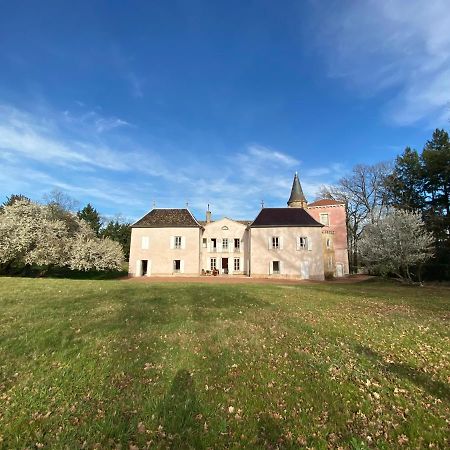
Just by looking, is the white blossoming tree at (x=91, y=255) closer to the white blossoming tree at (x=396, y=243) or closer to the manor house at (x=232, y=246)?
the manor house at (x=232, y=246)

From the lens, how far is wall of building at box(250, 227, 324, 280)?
31.1 metres

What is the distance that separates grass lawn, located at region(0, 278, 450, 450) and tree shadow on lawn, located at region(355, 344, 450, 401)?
0.02 meters

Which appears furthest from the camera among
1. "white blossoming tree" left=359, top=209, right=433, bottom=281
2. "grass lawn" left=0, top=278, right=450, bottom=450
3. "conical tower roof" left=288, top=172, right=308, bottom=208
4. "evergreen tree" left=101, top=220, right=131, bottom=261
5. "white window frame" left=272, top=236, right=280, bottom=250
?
"evergreen tree" left=101, top=220, right=131, bottom=261

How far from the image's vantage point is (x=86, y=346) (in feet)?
21.3

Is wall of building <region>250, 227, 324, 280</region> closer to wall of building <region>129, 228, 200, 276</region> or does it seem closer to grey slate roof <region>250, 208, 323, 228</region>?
grey slate roof <region>250, 208, 323, 228</region>

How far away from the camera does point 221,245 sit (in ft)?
115

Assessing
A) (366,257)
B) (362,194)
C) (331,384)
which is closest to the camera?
(331,384)

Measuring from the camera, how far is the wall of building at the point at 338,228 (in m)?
39.3

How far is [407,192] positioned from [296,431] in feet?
125

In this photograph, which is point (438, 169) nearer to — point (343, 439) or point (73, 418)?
point (343, 439)

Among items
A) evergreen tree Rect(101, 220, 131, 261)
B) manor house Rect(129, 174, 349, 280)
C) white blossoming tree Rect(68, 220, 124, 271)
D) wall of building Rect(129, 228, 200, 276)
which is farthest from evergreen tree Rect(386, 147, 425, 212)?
evergreen tree Rect(101, 220, 131, 261)

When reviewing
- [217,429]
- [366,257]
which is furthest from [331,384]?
[366,257]

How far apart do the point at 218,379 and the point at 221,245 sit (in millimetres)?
29730

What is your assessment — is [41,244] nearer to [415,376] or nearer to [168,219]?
[168,219]
